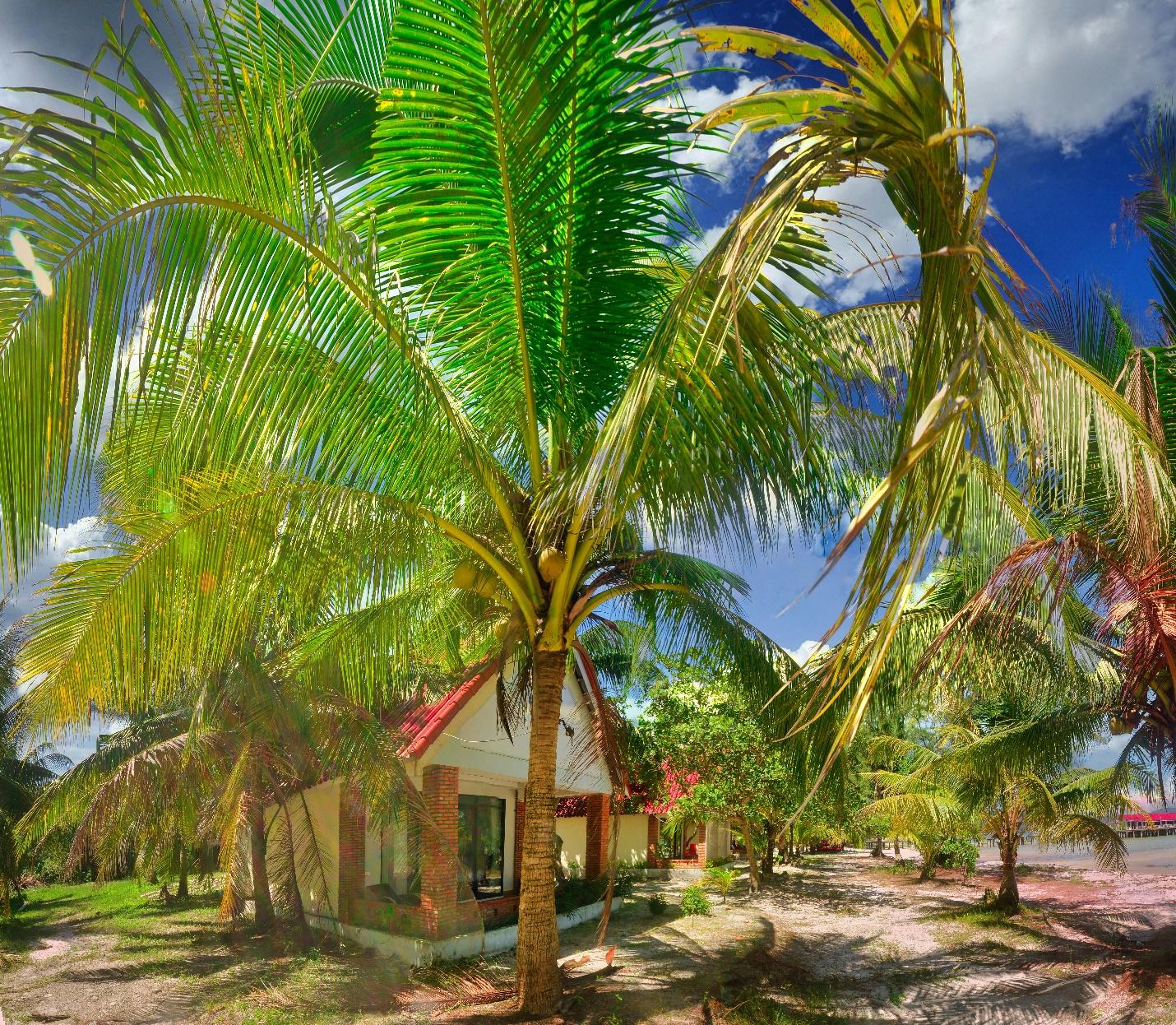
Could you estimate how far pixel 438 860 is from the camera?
499 inches

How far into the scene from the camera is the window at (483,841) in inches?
643

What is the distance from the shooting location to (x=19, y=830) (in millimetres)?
14383

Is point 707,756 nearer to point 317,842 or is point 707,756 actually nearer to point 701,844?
point 317,842

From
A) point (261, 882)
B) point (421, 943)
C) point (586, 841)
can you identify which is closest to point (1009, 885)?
point (586, 841)

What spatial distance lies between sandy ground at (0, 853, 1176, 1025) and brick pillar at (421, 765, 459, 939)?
1077mm

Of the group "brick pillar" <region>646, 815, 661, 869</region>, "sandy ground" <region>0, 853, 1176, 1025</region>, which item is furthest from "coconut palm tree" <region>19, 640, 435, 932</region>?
"brick pillar" <region>646, 815, 661, 869</region>

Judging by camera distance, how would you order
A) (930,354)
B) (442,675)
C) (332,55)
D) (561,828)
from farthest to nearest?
(561,828), (442,675), (332,55), (930,354)

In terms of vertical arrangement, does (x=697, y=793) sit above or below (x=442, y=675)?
below

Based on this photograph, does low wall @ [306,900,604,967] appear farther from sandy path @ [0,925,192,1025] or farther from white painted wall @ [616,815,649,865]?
white painted wall @ [616,815,649,865]

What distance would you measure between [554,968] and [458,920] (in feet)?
16.7

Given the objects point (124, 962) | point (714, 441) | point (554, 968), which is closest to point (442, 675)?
point (124, 962)

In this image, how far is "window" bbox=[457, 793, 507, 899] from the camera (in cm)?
1634

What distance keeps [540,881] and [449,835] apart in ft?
17.5

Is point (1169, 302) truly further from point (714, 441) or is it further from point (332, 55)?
point (332, 55)
